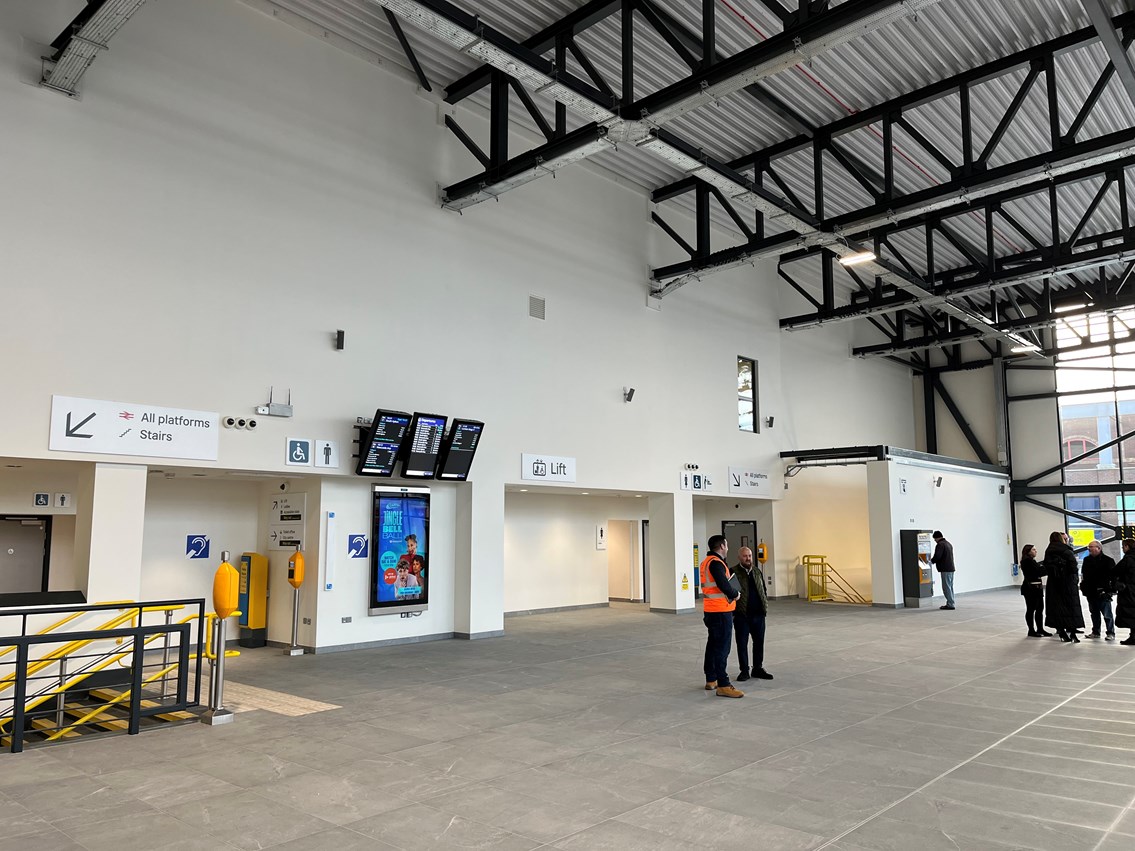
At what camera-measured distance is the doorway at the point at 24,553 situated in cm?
966

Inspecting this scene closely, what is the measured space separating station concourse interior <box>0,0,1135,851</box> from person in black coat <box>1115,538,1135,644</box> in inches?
23.0

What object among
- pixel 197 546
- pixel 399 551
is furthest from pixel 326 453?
pixel 197 546

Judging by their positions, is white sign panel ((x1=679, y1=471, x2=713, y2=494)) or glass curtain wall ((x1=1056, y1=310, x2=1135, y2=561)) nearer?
white sign panel ((x1=679, y1=471, x2=713, y2=494))

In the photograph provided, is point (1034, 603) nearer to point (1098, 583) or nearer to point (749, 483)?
point (1098, 583)

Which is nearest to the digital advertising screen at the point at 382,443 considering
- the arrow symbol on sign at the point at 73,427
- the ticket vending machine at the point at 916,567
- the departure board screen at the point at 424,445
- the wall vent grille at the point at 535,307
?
the departure board screen at the point at 424,445

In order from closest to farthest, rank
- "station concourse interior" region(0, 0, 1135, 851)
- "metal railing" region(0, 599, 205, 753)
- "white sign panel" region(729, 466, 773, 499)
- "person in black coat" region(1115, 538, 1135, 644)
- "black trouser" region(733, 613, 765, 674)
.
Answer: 1. "station concourse interior" region(0, 0, 1135, 851)
2. "metal railing" region(0, 599, 205, 753)
3. "black trouser" region(733, 613, 765, 674)
4. "person in black coat" region(1115, 538, 1135, 644)
5. "white sign panel" region(729, 466, 773, 499)

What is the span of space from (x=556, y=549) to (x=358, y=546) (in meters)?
6.00

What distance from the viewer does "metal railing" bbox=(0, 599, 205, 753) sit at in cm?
618

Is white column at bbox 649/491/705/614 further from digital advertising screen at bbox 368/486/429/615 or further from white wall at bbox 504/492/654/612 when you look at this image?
digital advertising screen at bbox 368/486/429/615

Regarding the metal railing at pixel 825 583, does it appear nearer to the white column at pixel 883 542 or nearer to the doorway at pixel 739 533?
the doorway at pixel 739 533

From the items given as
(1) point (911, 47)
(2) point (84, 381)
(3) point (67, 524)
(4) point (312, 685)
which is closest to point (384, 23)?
(2) point (84, 381)

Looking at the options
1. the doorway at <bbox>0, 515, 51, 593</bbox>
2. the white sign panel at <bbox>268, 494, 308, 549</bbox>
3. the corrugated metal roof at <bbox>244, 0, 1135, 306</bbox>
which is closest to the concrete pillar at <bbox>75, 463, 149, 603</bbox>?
the doorway at <bbox>0, 515, 51, 593</bbox>

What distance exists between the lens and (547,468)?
13391 millimetres

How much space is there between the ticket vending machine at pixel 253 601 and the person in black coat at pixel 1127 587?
39.6ft
